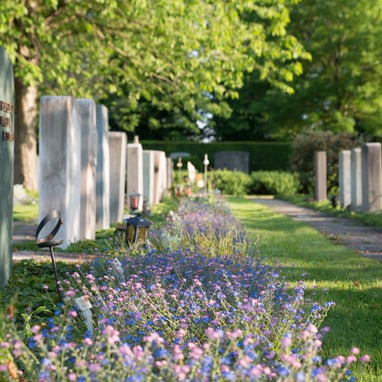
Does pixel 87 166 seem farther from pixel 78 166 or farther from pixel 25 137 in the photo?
pixel 25 137

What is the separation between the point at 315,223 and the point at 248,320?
34.6 feet

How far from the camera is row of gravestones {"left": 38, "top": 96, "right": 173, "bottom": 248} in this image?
344 inches

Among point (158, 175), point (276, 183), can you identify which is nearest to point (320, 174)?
point (158, 175)

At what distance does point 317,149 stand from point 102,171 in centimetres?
1606

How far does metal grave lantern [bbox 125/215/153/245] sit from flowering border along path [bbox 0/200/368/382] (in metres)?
0.44

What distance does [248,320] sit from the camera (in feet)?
12.1

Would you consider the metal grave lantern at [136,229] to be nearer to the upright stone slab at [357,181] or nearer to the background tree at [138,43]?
the background tree at [138,43]

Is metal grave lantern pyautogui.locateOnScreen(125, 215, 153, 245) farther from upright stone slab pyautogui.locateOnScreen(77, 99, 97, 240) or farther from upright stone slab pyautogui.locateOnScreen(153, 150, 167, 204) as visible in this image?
upright stone slab pyautogui.locateOnScreen(153, 150, 167, 204)

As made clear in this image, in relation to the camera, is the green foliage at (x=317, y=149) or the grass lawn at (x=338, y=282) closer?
the grass lawn at (x=338, y=282)

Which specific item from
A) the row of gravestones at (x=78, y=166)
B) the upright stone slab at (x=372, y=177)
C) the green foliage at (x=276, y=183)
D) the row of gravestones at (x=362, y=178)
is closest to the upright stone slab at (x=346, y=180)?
the row of gravestones at (x=362, y=178)

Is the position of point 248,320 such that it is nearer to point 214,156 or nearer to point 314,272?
point 314,272

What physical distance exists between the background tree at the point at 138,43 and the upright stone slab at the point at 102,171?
3932 mm

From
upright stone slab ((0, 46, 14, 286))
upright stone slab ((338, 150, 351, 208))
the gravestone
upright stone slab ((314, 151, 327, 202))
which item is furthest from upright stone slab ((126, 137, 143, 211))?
the gravestone

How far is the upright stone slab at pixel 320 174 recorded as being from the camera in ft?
66.8
